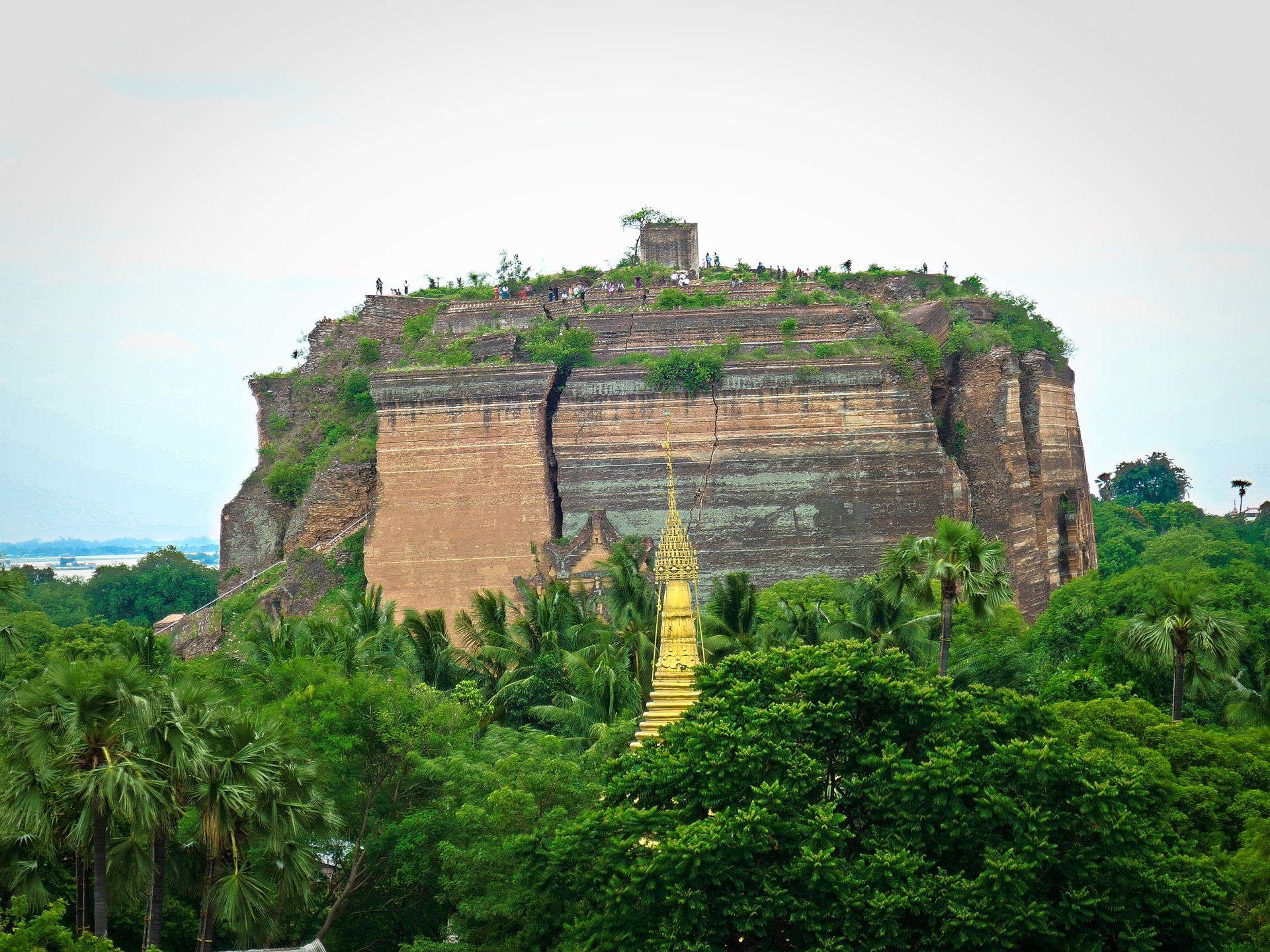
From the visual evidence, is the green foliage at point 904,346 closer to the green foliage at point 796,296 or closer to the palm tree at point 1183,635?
the green foliage at point 796,296

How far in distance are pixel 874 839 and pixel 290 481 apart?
36.3m

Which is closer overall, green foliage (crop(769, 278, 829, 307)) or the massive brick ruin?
the massive brick ruin

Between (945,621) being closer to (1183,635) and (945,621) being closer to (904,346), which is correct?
(1183,635)

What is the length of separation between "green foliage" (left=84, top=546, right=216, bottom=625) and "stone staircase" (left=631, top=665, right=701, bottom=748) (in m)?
52.3

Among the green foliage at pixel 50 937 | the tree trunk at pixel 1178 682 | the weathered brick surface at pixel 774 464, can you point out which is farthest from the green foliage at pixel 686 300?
the green foliage at pixel 50 937

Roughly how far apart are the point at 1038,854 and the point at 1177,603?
11087mm

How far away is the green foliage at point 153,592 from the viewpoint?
80.8m

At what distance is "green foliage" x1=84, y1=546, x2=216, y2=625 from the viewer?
80750mm

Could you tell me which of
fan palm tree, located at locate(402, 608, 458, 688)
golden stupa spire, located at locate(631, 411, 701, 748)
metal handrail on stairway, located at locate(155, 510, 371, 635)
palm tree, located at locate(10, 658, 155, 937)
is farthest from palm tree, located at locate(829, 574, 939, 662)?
metal handrail on stairway, located at locate(155, 510, 371, 635)

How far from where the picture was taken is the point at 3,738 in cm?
2431

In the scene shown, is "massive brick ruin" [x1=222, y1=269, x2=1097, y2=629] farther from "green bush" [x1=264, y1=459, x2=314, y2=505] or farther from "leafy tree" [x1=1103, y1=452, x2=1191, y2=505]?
"leafy tree" [x1=1103, y1=452, x2=1191, y2=505]

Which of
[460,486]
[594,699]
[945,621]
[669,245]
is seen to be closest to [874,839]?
[945,621]

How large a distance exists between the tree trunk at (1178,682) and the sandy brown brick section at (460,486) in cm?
2158

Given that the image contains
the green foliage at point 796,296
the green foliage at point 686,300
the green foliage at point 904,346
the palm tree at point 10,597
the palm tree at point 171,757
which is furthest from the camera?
the green foliage at point 686,300
